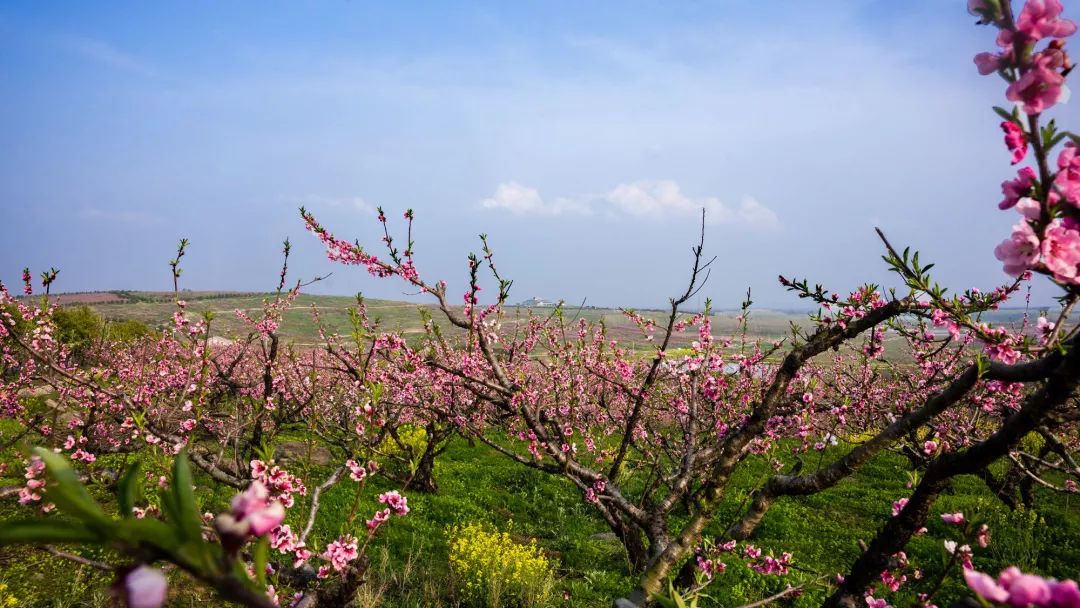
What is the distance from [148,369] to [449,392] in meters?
9.79

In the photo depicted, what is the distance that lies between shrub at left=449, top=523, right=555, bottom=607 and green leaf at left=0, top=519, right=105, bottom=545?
21.3 ft

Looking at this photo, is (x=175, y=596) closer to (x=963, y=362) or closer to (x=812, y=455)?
(x=963, y=362)

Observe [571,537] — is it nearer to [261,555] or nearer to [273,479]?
[273,479]

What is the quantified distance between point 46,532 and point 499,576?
263 inches

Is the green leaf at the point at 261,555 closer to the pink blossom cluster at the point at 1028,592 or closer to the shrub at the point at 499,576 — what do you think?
the pink blossom cluster at the point at 1028,592

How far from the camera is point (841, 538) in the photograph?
31.6 ft

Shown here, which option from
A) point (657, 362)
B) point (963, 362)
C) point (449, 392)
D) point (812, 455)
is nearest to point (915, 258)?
point (657, 362)

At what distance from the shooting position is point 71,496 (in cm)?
66

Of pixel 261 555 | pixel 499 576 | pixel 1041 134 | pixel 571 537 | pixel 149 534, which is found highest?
pixel 1041 134

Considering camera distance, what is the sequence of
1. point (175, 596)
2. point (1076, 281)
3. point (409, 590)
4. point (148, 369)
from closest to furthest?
point (1076, 281) → point (175, 596) → point (409, 590) → point (148, 369)

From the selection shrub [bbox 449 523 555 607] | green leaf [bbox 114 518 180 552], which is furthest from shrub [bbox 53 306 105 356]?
green leaf [bbox 114 518 180 552]

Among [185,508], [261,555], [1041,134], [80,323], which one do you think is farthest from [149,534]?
[80,323]

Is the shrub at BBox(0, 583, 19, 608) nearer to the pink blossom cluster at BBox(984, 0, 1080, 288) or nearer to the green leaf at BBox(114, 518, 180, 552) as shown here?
the green leaf at BBox(114, 518, 180, 552)

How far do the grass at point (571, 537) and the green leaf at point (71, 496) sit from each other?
15.5 feet
